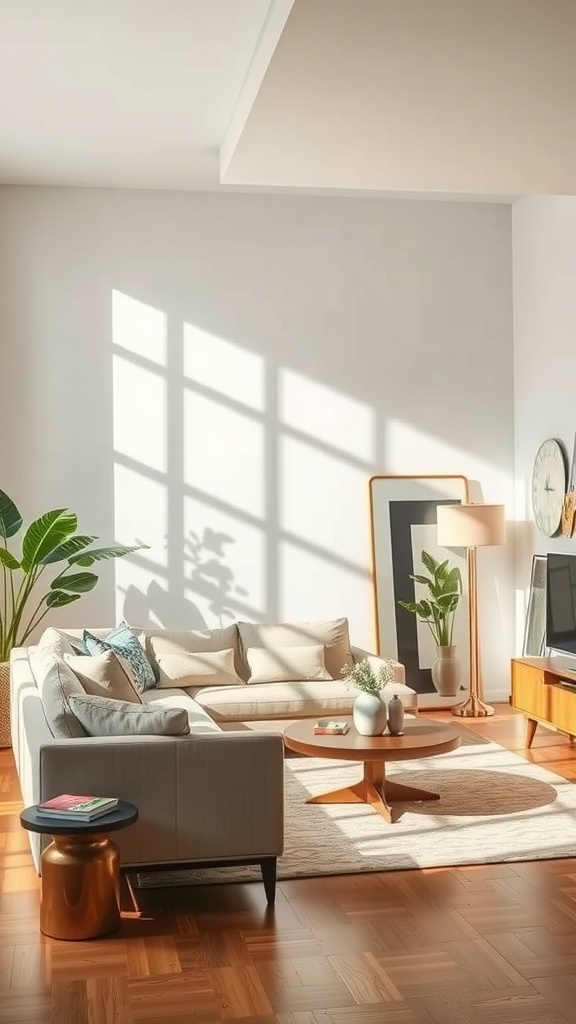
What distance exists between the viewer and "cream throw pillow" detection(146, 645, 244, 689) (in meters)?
7.38

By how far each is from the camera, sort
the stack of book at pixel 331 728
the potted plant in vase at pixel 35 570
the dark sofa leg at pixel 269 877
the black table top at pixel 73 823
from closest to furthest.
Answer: the black table top at pixel 73 823
the dark sofa leg at pixel 269 877
the stack of book at pixel 331 728
the potted plant in vase at pixel 35 570

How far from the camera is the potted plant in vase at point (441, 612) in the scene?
28.2ft

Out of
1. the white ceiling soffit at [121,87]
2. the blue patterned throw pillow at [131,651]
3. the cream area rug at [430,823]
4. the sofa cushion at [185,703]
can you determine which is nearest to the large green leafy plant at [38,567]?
the blue patterned throw pillow at [131,651]

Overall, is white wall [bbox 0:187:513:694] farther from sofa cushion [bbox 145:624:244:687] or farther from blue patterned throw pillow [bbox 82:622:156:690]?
blue patterned throw pillow [bbox 82:622:156:690]

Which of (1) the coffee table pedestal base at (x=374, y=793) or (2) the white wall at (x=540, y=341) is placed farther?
(2) the white wall at (x=540, y=341)

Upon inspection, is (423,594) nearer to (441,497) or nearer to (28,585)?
(441,497)

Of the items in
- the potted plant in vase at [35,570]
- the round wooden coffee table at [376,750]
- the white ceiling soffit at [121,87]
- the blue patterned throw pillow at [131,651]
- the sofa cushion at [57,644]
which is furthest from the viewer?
the potted plant in vase at [35,570]

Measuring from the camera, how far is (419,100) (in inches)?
198

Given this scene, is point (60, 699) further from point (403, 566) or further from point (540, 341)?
point (540, 341)

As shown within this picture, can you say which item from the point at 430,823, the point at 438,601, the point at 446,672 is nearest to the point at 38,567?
the point at 438,601

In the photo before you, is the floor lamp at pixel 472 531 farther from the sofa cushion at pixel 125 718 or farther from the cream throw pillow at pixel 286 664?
the sofa cushion at pixel 125 718

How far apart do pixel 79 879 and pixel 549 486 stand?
5.11 meters

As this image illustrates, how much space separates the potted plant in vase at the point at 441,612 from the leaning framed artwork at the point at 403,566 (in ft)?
0.20

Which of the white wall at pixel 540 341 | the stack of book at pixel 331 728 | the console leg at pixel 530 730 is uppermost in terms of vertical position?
the white wall at pixel 540 341
